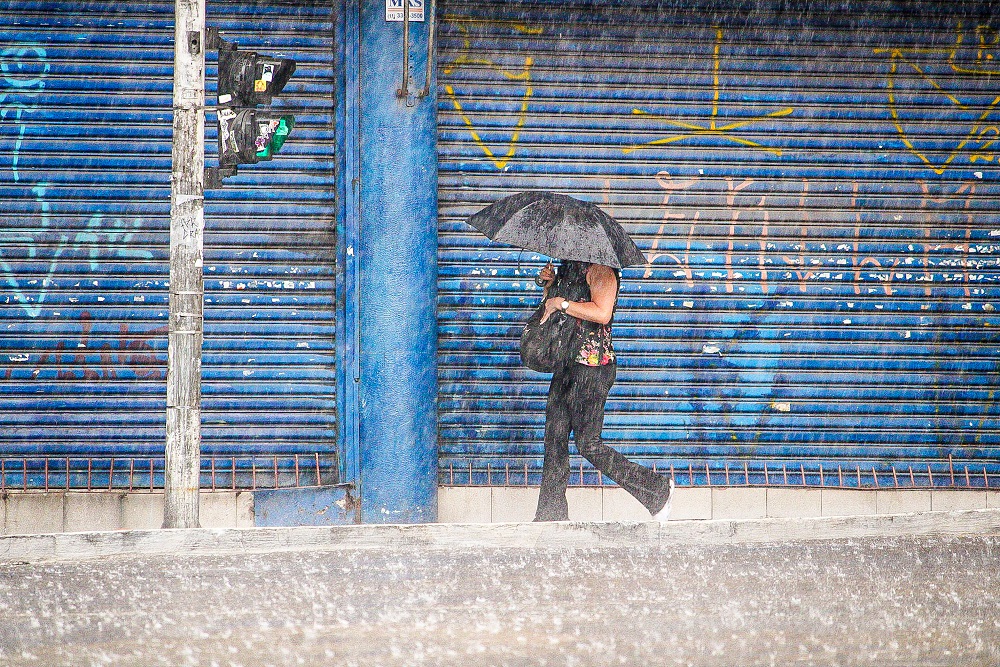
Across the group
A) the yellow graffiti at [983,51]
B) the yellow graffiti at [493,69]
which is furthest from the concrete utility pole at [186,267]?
the yellow graffiti at [983,51]

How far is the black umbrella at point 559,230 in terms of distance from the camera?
6332 millimetres

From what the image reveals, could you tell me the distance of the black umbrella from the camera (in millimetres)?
6332

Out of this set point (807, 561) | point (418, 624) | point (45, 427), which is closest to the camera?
point (418, 624)

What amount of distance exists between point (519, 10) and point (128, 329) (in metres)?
3.58

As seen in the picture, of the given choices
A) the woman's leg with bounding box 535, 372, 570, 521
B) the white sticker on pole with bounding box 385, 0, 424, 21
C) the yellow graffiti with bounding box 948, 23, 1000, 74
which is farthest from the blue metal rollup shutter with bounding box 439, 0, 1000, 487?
the woman's leg with bounding box 535, 372, 570, 521

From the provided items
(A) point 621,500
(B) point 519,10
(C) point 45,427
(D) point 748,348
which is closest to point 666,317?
(D) point 748,348

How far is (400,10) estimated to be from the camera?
25.8ft

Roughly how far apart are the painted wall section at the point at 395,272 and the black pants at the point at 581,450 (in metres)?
1.47

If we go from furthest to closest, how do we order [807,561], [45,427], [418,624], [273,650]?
[45,427] < [807,561] < [418,624] < [273,650]

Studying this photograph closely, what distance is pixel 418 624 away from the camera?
4.74 m

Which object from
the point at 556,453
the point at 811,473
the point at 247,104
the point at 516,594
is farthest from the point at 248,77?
the point at 811,473

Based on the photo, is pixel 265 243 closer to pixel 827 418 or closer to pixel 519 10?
pixel 519 10

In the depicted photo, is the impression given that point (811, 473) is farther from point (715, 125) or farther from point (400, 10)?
point (400, 10)

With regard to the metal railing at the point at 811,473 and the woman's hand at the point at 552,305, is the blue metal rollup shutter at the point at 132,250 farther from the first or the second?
the woman's hand at the point at 552,305
